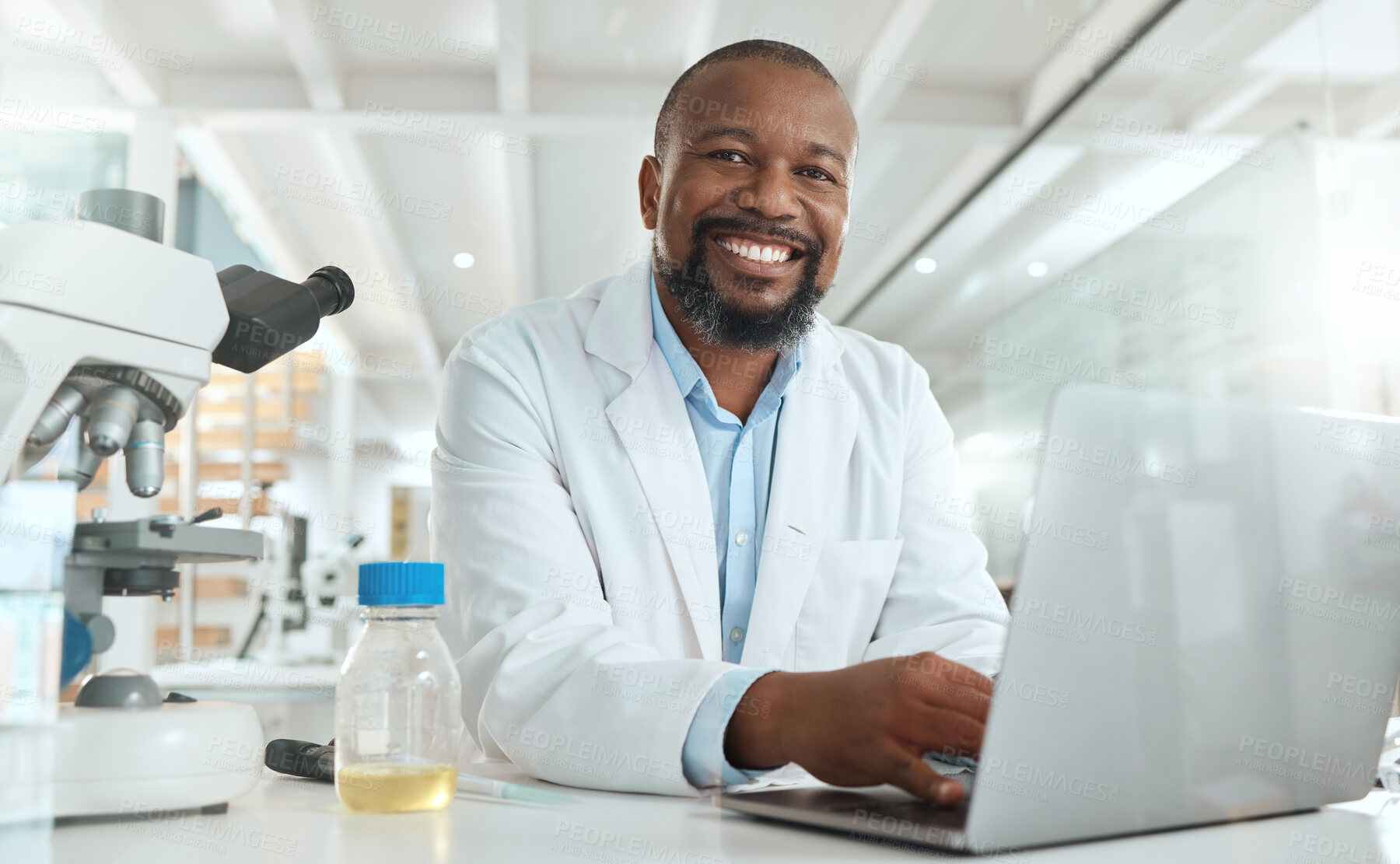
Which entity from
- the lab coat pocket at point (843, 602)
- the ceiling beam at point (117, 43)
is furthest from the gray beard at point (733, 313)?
the ceiling beam at point (117, 43)

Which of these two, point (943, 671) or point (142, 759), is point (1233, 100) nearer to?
point (943, 671)

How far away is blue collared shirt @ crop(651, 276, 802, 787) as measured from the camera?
132 cm

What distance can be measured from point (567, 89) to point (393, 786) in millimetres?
4106

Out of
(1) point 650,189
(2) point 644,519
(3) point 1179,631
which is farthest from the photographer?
(1) point 650,189

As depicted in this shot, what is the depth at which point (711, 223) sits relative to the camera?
1.50m

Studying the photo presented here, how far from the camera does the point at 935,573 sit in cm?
134

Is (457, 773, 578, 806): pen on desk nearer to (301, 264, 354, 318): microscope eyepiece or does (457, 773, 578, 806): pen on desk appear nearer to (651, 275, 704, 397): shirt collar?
(301, 264, 354, 318): microscope eyepiece

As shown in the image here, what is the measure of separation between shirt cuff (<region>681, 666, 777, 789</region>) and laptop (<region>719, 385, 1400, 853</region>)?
9 centimetres

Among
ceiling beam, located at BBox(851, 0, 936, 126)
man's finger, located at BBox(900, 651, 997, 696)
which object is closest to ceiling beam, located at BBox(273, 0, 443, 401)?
ceiling beam, located at BBox(851, 0, 936, 126)

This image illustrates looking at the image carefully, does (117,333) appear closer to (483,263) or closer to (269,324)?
(269,324)

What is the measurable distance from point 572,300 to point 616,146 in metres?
3.43

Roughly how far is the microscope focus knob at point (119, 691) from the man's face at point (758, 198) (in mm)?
926

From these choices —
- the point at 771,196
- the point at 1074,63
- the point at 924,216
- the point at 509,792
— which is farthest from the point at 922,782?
the point at 924,216

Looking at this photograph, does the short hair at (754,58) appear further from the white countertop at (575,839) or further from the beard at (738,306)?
the white countertop at (575,839)
